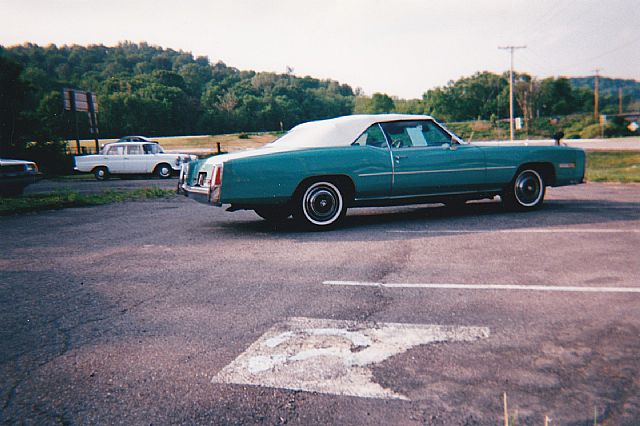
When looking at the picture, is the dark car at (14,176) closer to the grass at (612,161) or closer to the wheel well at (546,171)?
the wheel well at (546,171)

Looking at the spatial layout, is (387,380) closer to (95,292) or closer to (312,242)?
(95,292)

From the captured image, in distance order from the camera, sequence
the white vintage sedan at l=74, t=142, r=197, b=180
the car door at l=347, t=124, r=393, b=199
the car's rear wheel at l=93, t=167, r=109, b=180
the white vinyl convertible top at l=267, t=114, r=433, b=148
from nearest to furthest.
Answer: the car door at l=347, t=124, r=393, b=199, the white vinyl convertible top at l=267, t=114, r=433, b=148, the white vintage sedan at l=74, t=142, r=197, b=180, the car's rear wheel at l=93, t=167, r=109, b=180

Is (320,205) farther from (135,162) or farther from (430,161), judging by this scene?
(135,162)

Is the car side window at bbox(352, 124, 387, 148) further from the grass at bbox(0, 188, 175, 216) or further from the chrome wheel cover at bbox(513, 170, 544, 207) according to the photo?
the grass at bbox(0, 188, 175, 216)

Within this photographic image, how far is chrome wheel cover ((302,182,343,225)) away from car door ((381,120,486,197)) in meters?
0.81

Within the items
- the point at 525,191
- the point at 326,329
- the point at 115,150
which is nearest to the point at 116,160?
the point at 115,150

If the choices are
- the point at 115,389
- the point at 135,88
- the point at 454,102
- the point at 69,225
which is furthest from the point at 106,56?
the point at 115,389

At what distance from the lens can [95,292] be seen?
14.1 feet

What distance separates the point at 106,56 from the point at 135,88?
10961 millimetres

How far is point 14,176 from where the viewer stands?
43.1 feet

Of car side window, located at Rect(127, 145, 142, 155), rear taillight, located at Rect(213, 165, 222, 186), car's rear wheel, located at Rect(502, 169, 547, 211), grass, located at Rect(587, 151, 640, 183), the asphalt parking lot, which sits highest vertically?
car side window, located at Rect(127, 145, 142, 155)

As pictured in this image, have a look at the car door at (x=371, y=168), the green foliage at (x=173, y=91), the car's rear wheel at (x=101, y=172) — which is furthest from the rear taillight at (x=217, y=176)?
the green foliage at (x=173, y=91)

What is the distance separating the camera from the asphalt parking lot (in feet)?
7.73

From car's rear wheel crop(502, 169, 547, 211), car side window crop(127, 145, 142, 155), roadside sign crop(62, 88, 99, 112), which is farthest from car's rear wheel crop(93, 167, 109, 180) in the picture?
car's rear wheel crop(502, 169, 547, 211)
